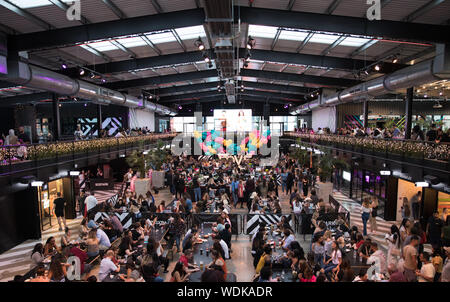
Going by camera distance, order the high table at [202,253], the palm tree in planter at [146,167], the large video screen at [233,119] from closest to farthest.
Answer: the high table at [202,253] < the palm tree in planter at [146,167] < the large video screen at [233,119]

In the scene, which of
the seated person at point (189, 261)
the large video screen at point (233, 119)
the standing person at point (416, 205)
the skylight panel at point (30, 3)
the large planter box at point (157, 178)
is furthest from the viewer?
the large video screen at point (233, 119)

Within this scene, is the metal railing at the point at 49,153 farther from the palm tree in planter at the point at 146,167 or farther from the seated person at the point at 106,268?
the seated person at the point at 106,268

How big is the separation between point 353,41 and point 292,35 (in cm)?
261

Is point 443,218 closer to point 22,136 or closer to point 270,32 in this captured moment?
point 270,32

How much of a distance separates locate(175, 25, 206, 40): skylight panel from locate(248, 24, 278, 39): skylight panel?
218cm

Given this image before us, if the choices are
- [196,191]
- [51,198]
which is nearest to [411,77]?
[196,191]

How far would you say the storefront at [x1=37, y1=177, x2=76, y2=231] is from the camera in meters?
11.5

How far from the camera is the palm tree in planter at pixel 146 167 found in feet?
50.8

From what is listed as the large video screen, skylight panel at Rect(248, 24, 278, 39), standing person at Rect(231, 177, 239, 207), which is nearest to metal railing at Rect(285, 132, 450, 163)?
standing person at Rect(231, 177, 239, 207)

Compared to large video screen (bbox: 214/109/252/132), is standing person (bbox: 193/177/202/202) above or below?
below

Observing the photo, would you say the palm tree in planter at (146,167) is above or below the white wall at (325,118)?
below

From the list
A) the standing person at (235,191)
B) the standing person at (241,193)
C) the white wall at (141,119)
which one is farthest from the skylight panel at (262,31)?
the white wall at (141,119)

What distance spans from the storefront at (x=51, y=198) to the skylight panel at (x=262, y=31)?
10634 mm

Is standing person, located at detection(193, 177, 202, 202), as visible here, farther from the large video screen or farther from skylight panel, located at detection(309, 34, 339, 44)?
the large video screen
